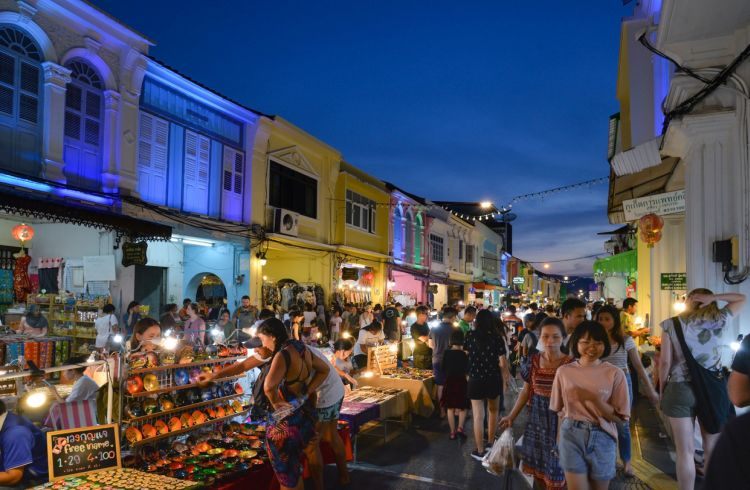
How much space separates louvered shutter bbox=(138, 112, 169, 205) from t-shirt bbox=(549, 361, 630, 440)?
12.1 meters

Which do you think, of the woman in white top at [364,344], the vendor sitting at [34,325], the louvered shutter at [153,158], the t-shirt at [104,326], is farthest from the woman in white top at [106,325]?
the woman in white top at [364,344]

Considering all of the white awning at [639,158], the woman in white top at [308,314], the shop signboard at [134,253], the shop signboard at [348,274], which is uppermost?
the white awning at [639,158]

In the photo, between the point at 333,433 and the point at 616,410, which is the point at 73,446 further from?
the point at 616,410

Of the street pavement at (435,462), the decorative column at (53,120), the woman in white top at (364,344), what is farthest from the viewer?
the decorative column at (53,120)

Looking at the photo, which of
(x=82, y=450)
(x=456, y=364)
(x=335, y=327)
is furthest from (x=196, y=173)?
(x=82, y=450)

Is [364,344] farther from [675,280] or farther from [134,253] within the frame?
[675,280]

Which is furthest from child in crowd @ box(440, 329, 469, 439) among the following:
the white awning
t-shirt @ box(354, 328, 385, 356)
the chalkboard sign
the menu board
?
the chalkboard sign

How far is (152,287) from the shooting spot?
16.6 metres

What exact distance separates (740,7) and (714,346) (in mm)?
4182

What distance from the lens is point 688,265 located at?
8.23 metres

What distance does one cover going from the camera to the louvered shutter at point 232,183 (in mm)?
16562

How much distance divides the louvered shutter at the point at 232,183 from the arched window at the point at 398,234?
40.3ft

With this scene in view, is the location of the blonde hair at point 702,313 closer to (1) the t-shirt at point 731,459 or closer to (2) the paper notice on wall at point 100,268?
(1) the t-shirt at point 731,459

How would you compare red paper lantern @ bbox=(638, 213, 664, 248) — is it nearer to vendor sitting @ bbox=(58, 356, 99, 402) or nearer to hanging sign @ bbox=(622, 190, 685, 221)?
hanging sign @ bbox=(622, 190, 685, 221)
